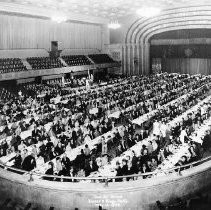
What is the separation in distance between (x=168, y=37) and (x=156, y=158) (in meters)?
27.1

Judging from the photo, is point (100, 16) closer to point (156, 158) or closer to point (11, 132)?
point (11, 132)

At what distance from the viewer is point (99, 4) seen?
890 inches

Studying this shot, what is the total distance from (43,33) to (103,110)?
50.3 ft

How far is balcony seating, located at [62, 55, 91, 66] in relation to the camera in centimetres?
2723

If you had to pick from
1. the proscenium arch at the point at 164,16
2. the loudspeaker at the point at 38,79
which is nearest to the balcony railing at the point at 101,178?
the loudspeaker at the point at 38,79

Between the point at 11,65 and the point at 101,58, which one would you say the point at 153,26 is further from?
the point at 11,65

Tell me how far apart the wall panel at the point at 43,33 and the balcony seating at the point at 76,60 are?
5.36 feet

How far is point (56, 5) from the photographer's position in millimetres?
22203

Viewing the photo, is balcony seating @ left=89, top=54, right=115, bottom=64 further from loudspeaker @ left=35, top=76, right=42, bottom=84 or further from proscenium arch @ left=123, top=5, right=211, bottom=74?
loudspeaker @ left=35, top=76, right=42, bottom=84

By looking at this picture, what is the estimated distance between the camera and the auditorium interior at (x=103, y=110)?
661cm

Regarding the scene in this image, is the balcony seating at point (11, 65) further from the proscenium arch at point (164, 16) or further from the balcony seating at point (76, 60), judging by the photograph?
the proscenium arch at point (164, 16)

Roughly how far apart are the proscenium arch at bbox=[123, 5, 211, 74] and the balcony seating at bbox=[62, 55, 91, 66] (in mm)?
5450

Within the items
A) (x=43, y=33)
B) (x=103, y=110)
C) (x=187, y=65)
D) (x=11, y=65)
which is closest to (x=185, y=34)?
(x=187, y=65)

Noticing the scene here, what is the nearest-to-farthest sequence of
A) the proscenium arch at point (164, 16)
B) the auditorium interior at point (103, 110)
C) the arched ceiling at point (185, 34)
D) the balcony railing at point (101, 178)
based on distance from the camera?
the balcony railing at point (101, 178)
the auditorium interior at point (103, 110)
the proscenium arch at point (164, 16)
the arched ceiling at point (185, 34)
